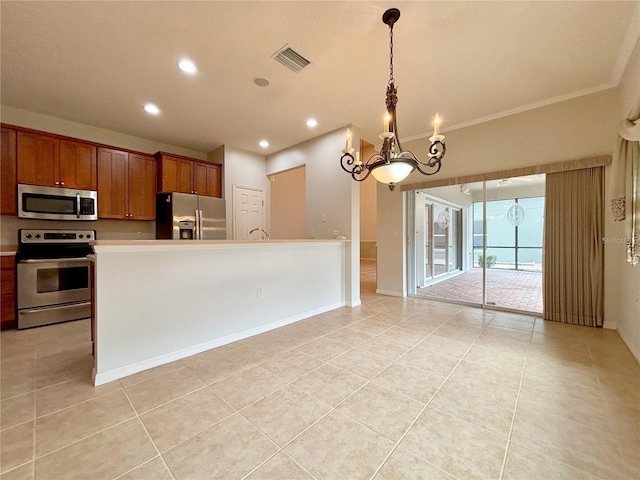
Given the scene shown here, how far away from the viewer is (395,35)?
232 centimetres

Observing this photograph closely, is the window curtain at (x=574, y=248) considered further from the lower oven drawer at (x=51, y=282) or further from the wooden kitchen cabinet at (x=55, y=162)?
the wooden kitchen cabinet at (x=55, y=162)

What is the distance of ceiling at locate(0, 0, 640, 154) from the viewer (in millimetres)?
2074

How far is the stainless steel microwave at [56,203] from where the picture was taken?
3457mm

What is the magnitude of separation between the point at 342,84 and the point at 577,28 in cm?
212

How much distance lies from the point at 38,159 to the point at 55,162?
0.16 meters

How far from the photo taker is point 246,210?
555 cm

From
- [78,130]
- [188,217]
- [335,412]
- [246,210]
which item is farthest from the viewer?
[246,210]

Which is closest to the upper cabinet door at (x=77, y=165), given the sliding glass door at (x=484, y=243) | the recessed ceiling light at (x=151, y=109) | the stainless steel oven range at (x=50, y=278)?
the stainless steel oven range at (x=50, y=278)

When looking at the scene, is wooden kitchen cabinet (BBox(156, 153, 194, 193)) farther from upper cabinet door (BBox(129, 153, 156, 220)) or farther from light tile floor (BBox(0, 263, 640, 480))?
light tile floor (BBox(0, 263, 640, 480))

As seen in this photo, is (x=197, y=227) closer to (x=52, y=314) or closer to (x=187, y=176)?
(x=187, y=176)

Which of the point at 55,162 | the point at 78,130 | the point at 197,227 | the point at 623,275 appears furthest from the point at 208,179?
the point at 623,275

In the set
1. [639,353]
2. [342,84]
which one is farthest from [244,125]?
[639,353]

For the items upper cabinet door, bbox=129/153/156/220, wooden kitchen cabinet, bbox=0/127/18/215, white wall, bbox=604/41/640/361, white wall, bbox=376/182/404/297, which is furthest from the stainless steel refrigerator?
white wall, bbox=604/41/640/361

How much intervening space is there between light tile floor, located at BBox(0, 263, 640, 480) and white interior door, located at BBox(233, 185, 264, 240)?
317cm
